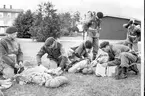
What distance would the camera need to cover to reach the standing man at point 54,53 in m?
4.40

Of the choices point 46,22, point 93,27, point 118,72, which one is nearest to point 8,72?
point 118,72

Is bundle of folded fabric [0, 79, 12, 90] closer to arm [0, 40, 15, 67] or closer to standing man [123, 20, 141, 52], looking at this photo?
arm [0, 40, 15, 67]

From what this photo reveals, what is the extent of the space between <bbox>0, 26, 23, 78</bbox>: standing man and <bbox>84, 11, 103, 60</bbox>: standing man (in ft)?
7.18

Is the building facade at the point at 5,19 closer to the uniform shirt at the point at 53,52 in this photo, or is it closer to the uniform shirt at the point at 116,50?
the uniform shirt at the point at 53,52

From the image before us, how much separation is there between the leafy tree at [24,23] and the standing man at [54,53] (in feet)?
35.5

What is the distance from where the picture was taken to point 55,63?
4633 mm

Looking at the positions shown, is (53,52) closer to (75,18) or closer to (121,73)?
(121,73)

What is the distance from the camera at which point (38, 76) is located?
3.58m

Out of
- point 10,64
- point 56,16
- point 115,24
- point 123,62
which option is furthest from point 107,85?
point 115,24

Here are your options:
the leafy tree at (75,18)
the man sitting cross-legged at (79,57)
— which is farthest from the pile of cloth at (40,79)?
the leafy tree at (75,18)

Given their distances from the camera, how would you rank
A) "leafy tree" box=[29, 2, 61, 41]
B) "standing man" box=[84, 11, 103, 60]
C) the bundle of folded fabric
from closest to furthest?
1. the bundle of folded fabric
2. "standing man" box=[84, 11, 103, 60]
3. "leafy tree" box=[29, 2, 61, 41]

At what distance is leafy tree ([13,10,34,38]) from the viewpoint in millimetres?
15133

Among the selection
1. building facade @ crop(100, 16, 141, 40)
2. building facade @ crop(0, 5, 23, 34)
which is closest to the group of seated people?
building facade @ crop(0, 5, 23, 34)

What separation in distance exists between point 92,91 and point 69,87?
39 cm
